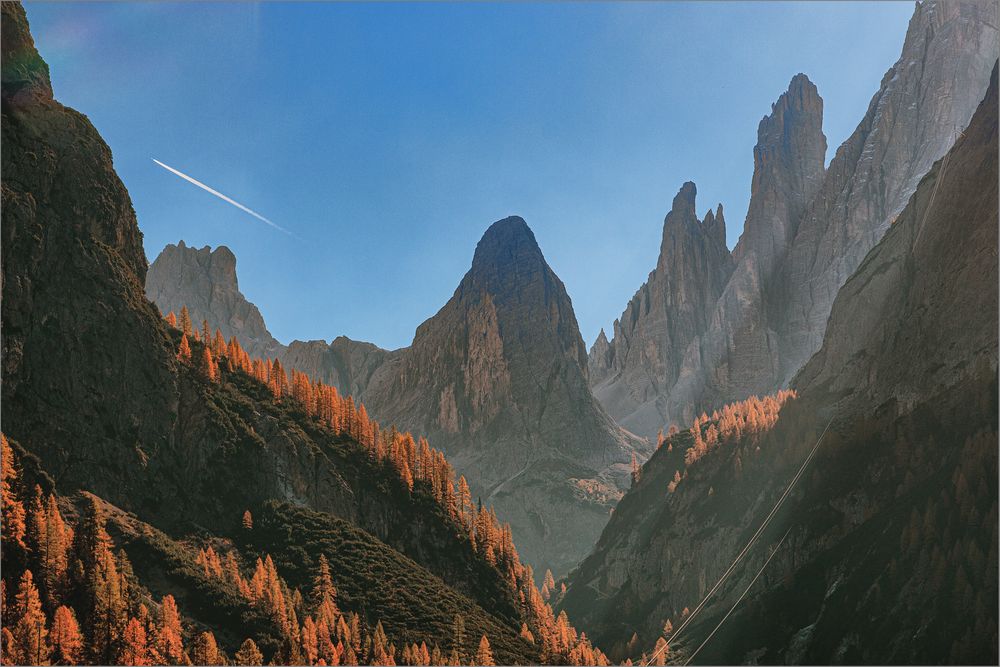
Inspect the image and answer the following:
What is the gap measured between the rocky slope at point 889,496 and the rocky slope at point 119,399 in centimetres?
4377

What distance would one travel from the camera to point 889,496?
14600 centimetres

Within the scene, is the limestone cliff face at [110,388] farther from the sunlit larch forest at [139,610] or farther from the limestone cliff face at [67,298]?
the sunlit larch forest at [139,610]

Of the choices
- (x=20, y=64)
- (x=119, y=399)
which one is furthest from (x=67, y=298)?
(x=20, y=64)

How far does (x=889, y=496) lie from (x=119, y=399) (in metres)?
124

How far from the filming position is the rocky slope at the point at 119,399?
117375mm

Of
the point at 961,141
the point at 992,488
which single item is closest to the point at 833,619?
the point at 992,488

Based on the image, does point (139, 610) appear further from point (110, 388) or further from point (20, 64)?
point (20, 64)

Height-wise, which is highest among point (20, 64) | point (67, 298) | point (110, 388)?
point (20, 64)

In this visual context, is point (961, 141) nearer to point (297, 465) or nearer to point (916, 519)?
point (916, 519)

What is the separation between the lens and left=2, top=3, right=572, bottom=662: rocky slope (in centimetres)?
11738

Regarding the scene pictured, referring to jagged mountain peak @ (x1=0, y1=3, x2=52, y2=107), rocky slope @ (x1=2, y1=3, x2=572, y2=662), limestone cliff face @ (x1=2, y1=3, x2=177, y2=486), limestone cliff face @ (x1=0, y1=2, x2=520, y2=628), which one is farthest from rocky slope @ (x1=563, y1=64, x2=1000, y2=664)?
jagged mountain peak @ (x1=0, y1=3, x2=52, y2=107)

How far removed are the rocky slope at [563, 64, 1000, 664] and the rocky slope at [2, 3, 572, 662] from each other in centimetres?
4377

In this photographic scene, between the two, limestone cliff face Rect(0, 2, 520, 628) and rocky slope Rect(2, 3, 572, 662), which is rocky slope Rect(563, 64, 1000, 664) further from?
limestone cliff face Rect(0, 2, 520, 628)

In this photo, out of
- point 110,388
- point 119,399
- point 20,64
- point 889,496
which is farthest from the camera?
point 889,496
